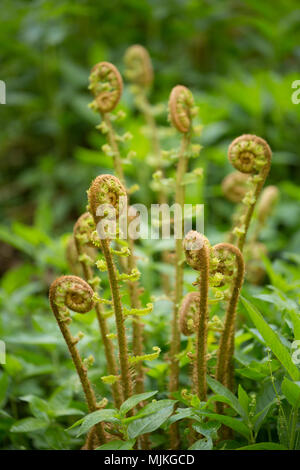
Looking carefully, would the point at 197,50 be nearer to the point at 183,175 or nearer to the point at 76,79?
the point at 76,79

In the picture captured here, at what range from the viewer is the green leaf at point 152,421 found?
0.88 meters

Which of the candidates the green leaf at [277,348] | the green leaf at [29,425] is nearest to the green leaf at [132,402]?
the green leaf at [277,348]

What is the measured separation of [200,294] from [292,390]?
208mm

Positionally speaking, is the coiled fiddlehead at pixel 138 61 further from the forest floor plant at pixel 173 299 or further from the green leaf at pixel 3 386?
the green leaf at pixel 3 386

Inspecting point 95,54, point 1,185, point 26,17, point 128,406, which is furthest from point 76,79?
point 128,406

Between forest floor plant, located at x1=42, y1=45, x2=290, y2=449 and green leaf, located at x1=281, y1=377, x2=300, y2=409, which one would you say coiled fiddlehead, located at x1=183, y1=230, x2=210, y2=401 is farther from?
green leaf, located at x1=281, y1=377, x2=300, y2=409

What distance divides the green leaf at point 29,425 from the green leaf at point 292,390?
0.53m

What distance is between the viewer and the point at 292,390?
85 centimetres

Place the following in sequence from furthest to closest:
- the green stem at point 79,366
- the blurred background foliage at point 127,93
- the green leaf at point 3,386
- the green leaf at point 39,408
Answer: the blurred background foliage at point 127,93 < the green leaf at point 3,386 < the green leaf at point 39,408 < the green stem at point 79,366

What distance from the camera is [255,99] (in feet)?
7.98

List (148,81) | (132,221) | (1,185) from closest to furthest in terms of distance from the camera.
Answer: (132,221) < (148,81) < (1,185)

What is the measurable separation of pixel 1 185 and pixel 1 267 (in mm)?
701

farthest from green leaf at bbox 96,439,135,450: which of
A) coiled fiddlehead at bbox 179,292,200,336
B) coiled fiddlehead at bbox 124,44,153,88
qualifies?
coiled fiddlehead at bbox 124,44,153,88

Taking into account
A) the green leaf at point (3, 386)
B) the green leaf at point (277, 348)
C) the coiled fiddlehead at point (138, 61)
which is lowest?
the green leaf at point (3, 386)
